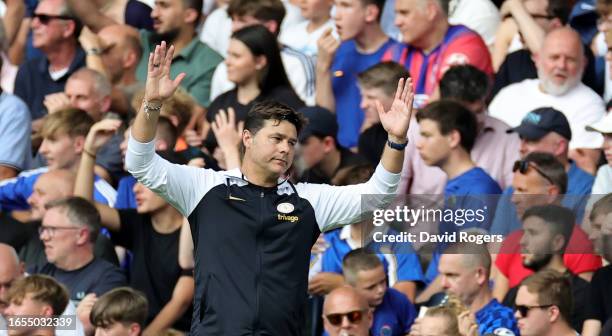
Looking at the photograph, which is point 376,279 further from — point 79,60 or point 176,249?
point 79,60

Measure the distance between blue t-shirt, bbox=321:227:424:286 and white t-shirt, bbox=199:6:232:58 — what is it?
3.58m

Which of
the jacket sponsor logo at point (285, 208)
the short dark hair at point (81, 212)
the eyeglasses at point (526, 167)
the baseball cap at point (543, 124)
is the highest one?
the baseball cap at point (543, 124)

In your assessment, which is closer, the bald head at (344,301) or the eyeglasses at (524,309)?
the eyeglasses at (524,309)

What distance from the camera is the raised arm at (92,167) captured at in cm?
1170

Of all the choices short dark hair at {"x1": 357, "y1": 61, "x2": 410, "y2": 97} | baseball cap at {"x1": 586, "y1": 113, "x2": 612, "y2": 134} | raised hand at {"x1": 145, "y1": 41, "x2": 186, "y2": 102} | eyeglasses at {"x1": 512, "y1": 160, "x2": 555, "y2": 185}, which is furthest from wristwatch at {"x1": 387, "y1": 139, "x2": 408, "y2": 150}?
short dark hair at {"x1": 357, "y1": 61, "x2": 410, "y2": 97}

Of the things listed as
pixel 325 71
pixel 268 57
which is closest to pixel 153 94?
pixel 268 57

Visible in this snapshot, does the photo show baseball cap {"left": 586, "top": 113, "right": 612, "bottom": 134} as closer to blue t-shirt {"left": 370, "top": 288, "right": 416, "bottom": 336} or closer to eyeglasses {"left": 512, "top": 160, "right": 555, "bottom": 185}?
eyeglasses {"left": 512, "top": 160, "right": 555, "bottom": 185}

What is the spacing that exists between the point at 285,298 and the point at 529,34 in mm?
5276

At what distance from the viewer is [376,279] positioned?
10.4 meters


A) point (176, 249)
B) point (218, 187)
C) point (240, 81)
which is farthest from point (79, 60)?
point (218, 187)

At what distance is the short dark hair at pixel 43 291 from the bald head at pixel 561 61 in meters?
3.97

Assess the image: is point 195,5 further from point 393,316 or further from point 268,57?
point 393,316

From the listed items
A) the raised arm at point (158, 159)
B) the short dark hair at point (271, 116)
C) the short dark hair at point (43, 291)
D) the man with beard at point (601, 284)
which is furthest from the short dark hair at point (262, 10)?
the raised arm at point (158, 159)

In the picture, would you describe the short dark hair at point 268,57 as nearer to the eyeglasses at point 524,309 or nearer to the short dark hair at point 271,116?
the eyeglasses at point 524,309
